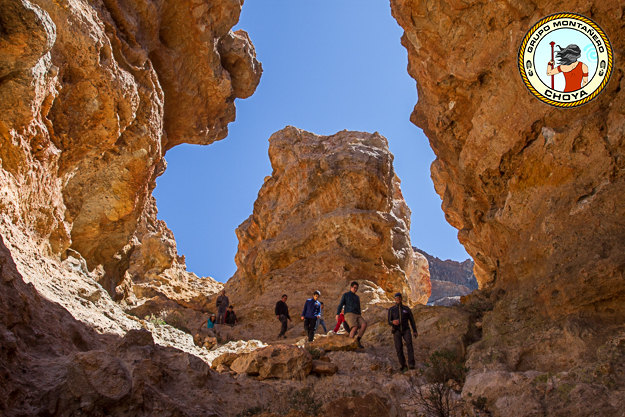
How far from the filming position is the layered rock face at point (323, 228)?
746 inches

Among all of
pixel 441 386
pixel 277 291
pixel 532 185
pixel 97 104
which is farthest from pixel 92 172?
pixel 532 185

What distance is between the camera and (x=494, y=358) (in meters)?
7.68

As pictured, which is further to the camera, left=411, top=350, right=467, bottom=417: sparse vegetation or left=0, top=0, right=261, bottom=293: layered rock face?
left=0, top=0, right=261, bottom=293: layered rock face

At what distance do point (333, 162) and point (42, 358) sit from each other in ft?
57.9

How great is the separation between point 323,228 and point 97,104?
11.5 metres

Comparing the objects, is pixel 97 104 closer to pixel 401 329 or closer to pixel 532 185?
pixel 401 329

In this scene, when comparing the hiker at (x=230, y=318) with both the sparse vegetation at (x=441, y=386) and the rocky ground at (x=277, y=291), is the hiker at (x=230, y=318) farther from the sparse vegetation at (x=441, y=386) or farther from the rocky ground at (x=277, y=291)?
the sparse vegetation at (x=441, y=386)

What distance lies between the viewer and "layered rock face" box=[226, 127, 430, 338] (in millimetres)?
18953

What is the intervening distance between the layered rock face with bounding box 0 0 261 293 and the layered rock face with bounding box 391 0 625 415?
25.8 feet

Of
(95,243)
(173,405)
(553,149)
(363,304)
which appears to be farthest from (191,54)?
(173,405)

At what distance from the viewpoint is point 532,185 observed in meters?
9.50

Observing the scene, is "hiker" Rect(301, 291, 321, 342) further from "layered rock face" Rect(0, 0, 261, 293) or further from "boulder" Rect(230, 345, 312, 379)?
"layered rock face" Rect(0, 0, 261, 293)

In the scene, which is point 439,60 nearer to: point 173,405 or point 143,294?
point 173,405

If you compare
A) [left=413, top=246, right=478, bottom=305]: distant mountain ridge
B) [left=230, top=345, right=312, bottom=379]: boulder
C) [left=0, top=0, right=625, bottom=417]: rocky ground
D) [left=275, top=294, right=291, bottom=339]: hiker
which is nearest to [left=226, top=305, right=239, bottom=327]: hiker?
[left=0, top=0, right=625, bottom=417]: rocky ground
